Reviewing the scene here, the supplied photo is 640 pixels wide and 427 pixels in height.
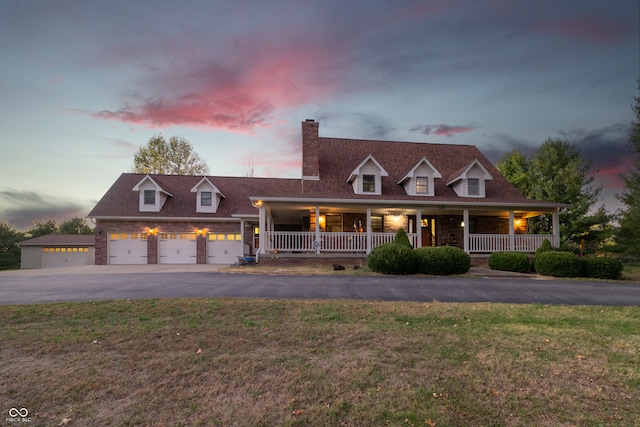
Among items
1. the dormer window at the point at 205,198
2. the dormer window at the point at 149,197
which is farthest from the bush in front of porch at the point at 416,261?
the dormer window at the point at 149,197

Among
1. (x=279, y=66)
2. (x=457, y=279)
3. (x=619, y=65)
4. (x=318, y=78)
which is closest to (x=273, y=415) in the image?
(x=457, y=279)

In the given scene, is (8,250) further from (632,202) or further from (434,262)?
(632,202)

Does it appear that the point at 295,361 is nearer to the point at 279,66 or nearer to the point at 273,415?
the point at 273,415

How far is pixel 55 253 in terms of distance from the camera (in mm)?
28469

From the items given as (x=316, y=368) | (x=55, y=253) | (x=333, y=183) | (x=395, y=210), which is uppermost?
(x=333, y=183)

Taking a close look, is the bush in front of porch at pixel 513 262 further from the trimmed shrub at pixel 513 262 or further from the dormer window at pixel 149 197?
the dormer window at pixel 149 197

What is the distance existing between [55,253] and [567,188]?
44.1m

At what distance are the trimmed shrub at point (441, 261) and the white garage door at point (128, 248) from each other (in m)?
18.1

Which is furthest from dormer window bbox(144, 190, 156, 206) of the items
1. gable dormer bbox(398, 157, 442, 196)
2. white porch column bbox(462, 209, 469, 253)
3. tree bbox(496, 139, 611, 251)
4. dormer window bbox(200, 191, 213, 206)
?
tree bbox(496, 139, 611, 251)

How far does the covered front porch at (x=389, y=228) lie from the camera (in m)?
17.1

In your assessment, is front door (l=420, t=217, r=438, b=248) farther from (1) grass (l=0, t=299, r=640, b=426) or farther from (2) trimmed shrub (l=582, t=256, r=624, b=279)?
(1) grass (l=0, t=299, r=640, b=426)

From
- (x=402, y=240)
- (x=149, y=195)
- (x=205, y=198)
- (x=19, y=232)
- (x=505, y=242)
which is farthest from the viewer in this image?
(x=19, y=232)

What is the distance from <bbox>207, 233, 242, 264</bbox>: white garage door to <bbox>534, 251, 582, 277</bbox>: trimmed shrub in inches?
688

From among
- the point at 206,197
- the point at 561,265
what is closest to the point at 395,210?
the point at 561,265
